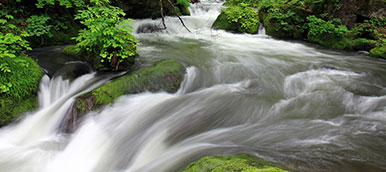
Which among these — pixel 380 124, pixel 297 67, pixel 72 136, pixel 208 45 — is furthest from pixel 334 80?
pixel 72 136

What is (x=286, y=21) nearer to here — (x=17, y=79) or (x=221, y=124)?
(x=221, y=124)

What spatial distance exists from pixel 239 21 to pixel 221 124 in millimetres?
7660

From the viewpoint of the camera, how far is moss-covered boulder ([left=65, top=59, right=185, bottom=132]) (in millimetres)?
3285

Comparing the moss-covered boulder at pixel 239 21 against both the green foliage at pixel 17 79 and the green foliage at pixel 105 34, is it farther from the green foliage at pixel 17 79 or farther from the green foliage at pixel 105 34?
the green foliage at pixel 17 79

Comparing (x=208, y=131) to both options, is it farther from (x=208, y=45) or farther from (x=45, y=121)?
(x=208, y=45)

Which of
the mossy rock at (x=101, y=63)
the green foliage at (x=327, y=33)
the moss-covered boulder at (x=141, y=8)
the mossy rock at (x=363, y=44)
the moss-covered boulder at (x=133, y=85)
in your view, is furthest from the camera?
the moss-covered boulder at (x=141, y=8)

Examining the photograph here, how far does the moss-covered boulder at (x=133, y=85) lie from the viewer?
329 cm

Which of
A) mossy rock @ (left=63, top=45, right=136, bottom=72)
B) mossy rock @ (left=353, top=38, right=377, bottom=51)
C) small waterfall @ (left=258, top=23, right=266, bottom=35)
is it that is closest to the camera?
mossy rock @ (left=63, top=45, right=136, bottom=72)

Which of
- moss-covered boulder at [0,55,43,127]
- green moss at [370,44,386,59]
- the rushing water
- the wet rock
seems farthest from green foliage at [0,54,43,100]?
green moss at [370,44,386,59]

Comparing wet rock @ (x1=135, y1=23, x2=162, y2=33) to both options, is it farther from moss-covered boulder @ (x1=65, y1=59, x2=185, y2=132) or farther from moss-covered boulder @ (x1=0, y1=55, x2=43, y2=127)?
moss-covered boulder @ (x1=0, y1=55, x2=43, y2=127)

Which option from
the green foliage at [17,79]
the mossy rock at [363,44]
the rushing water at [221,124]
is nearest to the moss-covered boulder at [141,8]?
the rushing water at [221,124]

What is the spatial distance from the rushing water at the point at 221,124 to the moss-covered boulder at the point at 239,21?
4593 millimetres

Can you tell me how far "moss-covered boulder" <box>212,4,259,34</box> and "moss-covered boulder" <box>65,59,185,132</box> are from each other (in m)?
6.20

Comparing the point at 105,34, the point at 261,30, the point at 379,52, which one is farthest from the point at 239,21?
the point at 105,34
